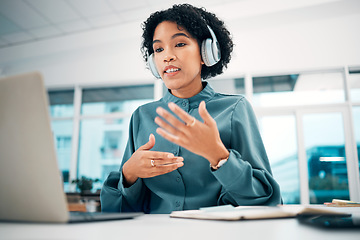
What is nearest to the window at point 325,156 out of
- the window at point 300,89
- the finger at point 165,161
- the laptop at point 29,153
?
the window at point 300,89

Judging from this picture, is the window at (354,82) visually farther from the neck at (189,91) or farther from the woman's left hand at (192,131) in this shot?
the woman's left hand at (192,131)

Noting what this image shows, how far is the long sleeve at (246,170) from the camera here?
0.79m

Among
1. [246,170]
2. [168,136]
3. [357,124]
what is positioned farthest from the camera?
[357,124]

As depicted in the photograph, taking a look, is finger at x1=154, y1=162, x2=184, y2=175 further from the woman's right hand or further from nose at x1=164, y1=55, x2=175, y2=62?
nose at x1=164, y1=55, x2=175, y2=62

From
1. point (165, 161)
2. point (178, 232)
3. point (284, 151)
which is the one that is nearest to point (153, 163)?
point (165, 161)

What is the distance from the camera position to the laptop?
43 cm

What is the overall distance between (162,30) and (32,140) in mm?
897

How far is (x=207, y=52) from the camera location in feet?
3.99

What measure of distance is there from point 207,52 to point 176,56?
0.15 meters

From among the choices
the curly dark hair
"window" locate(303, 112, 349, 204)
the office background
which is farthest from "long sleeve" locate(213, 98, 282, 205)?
"window" locate(303, 112, 349, 204)

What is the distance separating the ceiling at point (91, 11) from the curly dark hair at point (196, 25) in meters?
3.26

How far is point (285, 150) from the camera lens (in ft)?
15.2

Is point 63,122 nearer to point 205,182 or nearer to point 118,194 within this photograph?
point 118,194

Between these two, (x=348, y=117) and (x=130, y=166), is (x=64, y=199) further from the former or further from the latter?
(x=348, y=117)
